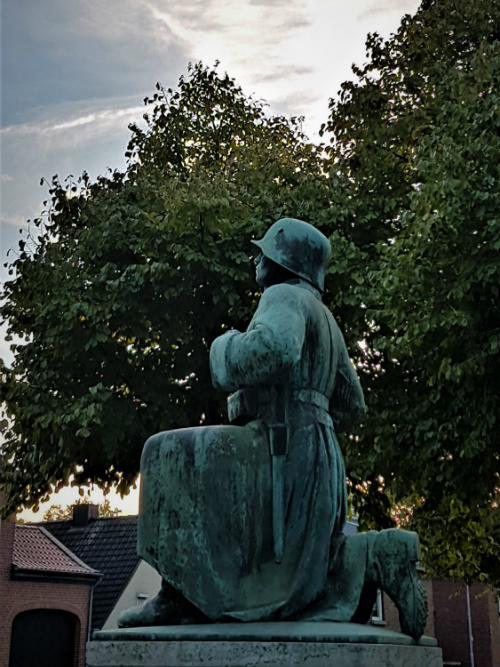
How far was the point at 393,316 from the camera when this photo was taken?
44.4ft

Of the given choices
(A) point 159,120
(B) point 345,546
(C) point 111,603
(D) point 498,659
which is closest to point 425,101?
(A) point 159,120

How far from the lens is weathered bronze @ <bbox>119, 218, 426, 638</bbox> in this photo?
3.86m

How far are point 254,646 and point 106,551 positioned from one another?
31.4 metres

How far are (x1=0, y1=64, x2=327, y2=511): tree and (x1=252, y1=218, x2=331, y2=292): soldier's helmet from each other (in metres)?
10.3

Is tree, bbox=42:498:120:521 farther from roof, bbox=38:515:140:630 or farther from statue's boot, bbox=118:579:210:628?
statue's boot, bbox=118:579:210:628

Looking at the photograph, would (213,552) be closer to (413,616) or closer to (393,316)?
(413,616)

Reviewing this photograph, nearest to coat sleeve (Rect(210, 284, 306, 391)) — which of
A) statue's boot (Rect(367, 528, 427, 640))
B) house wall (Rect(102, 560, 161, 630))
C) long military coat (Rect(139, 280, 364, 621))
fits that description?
long military coat (Rect(139, 280, 364, 621))

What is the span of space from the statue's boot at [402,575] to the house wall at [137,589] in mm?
27718

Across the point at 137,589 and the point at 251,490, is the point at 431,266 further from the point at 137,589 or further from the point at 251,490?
the point at 137,589

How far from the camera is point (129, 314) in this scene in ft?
50.8

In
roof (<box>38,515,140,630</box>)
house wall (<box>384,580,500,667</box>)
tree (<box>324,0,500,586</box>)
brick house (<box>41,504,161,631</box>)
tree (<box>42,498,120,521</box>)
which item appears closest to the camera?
tree (<box>324,0,500,586</box>)

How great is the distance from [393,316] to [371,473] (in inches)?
110

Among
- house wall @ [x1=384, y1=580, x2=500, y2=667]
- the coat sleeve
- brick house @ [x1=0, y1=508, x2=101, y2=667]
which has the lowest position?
house wall @ [x1=384, y1=580, x2=500, y2=667]

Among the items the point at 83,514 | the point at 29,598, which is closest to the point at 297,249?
the point at 29,598
